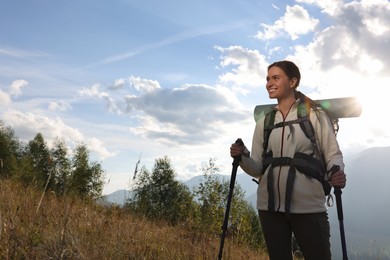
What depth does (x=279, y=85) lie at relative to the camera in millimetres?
3650

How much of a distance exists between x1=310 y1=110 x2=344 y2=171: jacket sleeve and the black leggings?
483mm

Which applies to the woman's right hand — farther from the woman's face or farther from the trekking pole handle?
the woman's face

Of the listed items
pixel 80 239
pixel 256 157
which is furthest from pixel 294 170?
pixel 80 239

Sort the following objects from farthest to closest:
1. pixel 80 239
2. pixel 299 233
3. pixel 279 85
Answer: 1. pixel 80 239
2. pixel 279 85
3. pixel 299 233

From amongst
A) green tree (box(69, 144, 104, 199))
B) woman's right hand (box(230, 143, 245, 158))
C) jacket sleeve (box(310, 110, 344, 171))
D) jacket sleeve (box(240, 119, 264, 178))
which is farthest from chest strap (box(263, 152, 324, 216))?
green tree (box(69, 144, 104, 199))

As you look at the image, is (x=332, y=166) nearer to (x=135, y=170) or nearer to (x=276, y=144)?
(x=276, y=144)

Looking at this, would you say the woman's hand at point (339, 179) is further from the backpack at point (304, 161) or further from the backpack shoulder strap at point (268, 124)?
the backpack shoulder strap at point (268, 124)

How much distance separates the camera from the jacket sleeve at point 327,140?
129 inches

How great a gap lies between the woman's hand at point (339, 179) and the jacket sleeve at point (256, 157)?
2.37ft

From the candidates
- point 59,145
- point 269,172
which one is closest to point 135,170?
point 269,172

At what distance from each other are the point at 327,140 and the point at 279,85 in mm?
719

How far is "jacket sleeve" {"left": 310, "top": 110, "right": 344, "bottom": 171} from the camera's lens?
327 cm

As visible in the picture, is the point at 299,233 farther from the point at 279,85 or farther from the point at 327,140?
the point at 279,85

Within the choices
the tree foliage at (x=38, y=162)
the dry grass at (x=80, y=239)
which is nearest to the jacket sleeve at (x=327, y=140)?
the dry grass at (x=80, y=239)
